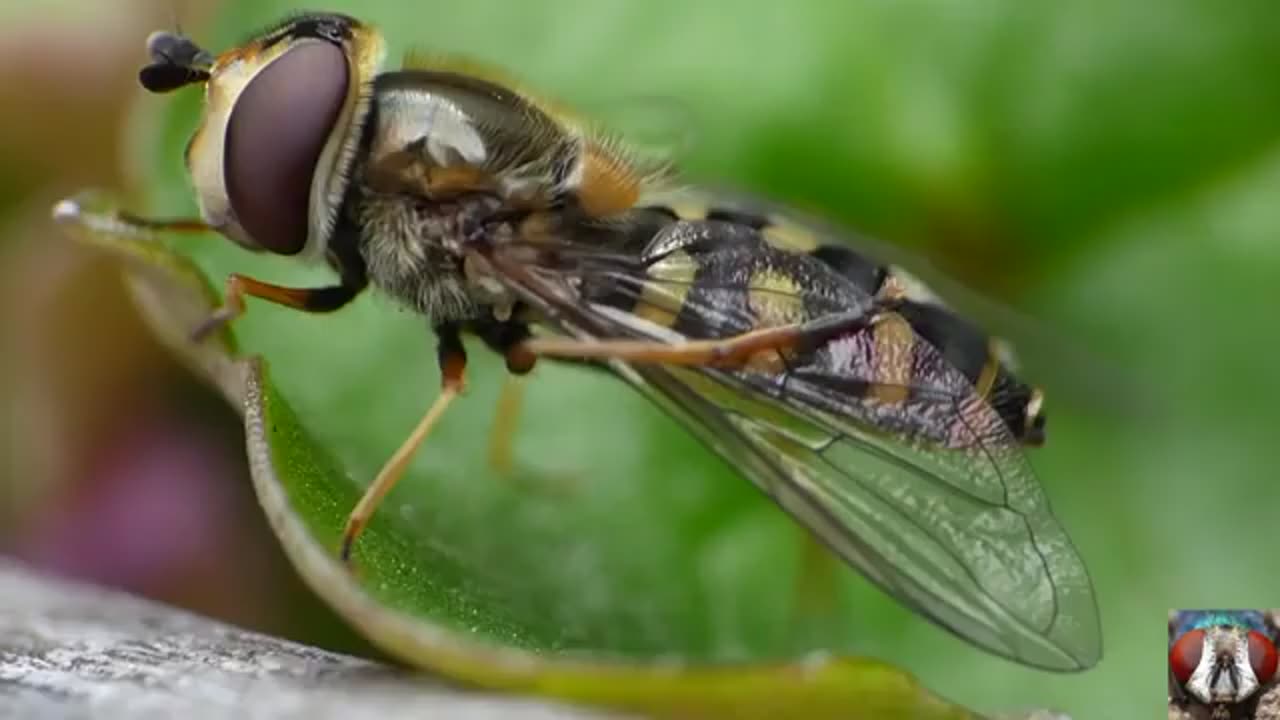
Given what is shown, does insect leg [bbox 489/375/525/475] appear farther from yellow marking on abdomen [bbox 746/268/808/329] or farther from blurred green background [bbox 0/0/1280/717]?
yellow marking on abdomen [bbox 746/268/808/329]

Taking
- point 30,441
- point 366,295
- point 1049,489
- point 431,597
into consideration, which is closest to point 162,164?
point 366,295

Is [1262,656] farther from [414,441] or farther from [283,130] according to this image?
[283,130]

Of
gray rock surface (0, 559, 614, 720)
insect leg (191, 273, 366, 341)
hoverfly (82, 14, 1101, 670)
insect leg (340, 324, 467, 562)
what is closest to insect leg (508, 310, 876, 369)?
hoverfly (82, 14, 1101, 670)

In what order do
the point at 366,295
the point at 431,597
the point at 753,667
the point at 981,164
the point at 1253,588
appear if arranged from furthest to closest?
the point at 981,164
the point at 366,295
the point at 1253,588
the point at 431,597
the point at 753,667

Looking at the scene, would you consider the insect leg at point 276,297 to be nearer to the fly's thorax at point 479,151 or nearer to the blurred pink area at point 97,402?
the fly's thorax at point 479,151

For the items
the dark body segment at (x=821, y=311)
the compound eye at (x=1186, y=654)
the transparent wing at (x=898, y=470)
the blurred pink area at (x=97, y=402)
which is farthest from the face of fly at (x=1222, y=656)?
the blurred pink area at (x=97, y=402)

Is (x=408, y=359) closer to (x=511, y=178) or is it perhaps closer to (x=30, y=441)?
(x=511, y=178)
